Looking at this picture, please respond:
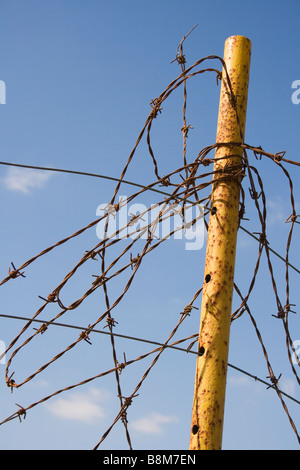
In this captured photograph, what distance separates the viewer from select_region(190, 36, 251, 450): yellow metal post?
3.02 m

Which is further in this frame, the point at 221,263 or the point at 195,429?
the point at 221,263

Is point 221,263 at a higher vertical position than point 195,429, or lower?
higher

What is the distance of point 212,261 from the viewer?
3320mm

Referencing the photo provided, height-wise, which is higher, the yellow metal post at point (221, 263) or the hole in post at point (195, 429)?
the yellow metal post at point (221, 263)

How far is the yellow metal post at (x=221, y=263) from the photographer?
9.89 ft

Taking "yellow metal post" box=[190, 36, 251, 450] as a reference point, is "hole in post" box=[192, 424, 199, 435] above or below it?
below

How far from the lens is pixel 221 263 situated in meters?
3.30

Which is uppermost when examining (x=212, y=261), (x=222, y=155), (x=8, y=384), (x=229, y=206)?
(x=222, y=155)
